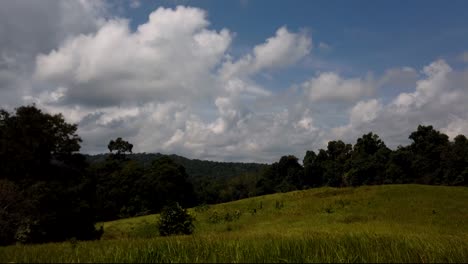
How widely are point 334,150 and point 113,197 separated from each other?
67.0 metres

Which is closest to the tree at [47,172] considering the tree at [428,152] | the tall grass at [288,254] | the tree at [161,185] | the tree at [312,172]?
the tall grass at [288,254]

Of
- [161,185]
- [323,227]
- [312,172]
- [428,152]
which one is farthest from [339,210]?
[312,172]

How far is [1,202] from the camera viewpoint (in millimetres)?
25891

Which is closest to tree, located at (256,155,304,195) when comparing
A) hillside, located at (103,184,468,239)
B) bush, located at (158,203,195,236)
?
hillside, located at (103,184,468,239)

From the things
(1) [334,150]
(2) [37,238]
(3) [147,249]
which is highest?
(1) [334,150]

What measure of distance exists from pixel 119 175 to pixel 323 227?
236ft

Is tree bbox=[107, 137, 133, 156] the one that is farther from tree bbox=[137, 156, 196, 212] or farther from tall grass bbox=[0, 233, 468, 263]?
tall grass bbox=[0, 233, 468, 263]

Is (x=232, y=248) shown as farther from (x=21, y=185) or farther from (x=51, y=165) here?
(x=51, y=165)

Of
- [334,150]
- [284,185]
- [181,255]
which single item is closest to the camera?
[181,255]

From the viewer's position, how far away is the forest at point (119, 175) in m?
29.2

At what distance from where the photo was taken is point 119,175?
9106 centimetres

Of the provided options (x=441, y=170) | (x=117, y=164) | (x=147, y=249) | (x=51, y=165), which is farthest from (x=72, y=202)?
(x=441, y=170)

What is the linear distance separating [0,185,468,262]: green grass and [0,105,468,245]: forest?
4.18 meters

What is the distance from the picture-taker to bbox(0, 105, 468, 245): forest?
29.2 metres
